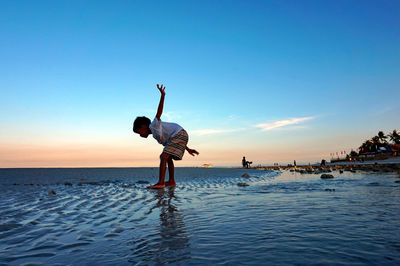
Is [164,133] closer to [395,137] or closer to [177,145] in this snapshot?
[177,145]

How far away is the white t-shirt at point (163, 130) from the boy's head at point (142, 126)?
0.74 feet

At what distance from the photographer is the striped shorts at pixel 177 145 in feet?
25.4

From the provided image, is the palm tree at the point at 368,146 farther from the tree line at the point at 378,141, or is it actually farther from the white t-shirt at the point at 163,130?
the white t-shirt at the point at 163,130

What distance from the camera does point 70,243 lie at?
2.42 m

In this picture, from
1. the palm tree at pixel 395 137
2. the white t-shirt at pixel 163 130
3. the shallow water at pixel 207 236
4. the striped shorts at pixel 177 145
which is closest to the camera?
the shallow water at pixel 207 236

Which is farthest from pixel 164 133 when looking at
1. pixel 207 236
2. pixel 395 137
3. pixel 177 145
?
pixel 395 137

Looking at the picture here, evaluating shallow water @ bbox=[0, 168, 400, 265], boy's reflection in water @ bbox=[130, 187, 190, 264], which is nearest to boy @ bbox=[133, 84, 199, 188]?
shallow water @ bbox=[0, 168, 400, 265]

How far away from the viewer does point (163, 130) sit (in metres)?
7.80

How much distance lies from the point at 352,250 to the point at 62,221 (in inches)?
140

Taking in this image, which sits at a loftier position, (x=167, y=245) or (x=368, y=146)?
(x=368, y=146)

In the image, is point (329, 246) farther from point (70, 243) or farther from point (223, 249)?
point (70, 243)

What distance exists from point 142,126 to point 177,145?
126cm

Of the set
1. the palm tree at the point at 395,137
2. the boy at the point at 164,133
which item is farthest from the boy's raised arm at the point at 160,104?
the palm tree at the point at 395,137

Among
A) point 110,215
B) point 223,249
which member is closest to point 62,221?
point 110,215
